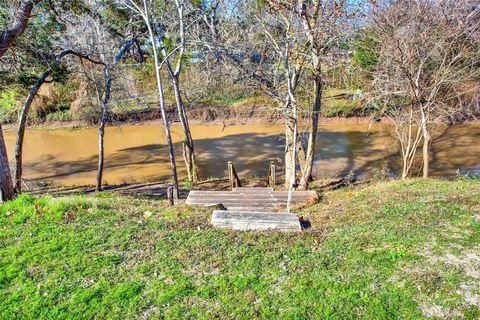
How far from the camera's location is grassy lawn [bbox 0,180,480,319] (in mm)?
3732

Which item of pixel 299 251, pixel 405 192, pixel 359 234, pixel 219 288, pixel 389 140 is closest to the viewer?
pixel 219 288

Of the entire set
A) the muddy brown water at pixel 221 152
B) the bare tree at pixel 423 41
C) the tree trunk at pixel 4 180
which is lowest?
the muddy brown water at pixel 221 152

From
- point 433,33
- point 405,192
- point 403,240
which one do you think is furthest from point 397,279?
point 433,33

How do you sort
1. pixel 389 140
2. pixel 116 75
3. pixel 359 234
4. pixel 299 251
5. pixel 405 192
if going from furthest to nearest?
pixel 389 140, pixel 116 75, pixel 405 192, pixel 359 234, pixel 299 251

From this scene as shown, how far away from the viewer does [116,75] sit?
11.4 metres

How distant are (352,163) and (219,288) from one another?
11718 millimetres

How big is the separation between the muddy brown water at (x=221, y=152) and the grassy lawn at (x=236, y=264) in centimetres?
734

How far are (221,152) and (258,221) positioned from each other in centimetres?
1218

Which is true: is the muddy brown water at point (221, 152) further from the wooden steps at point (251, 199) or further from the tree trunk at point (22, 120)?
the wooden steps at point (251, 199)

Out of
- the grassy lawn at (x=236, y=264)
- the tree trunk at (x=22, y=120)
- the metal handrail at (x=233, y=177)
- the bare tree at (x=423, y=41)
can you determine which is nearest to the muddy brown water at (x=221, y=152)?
the metal handrail at (x=233, y=177)

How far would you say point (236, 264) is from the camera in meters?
4.49

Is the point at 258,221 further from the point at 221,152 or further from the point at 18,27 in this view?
the point at 221,152

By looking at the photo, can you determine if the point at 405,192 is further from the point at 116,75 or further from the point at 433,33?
the point at 116,75

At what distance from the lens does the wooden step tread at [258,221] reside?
542 cm
